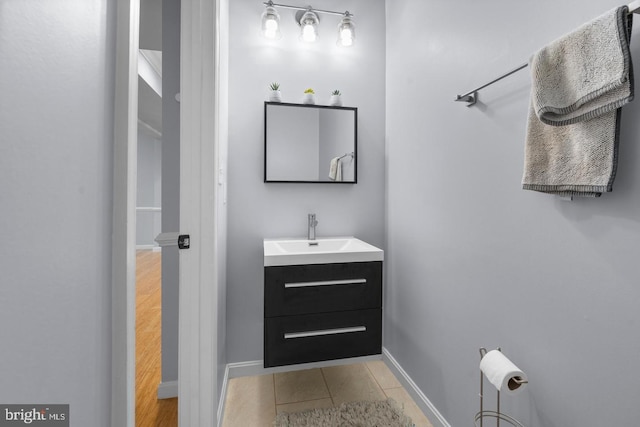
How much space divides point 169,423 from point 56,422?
153 centimetres

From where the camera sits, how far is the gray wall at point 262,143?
1.99 metres

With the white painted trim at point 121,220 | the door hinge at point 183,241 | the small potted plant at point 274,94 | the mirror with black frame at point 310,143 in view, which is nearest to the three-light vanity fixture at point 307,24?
the small potted plant at point 274,94

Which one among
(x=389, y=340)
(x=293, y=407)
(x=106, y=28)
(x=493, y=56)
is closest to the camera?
(x=106, y=28)

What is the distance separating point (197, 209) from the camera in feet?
4.08

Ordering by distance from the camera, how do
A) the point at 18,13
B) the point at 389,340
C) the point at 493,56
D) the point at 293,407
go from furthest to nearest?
the point at 389,340, the point at 293,407, the point at 493,56, the point at 18,13

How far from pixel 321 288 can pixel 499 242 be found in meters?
0.89

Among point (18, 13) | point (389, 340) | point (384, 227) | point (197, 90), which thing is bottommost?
point (389, 340)

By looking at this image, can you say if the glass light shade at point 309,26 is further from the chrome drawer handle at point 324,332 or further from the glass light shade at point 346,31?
the chrome drawer handle at point 324,332

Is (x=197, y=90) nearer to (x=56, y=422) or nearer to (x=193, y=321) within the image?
(x=193, y=321)

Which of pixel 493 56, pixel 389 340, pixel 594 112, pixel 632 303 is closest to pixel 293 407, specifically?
pixel 389 340

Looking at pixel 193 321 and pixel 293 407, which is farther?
pixel 293 407

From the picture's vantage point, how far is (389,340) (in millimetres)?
2113

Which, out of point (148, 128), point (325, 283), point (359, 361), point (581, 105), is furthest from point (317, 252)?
point (148, 128)

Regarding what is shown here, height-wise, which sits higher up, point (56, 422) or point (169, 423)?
point (56, 422)
